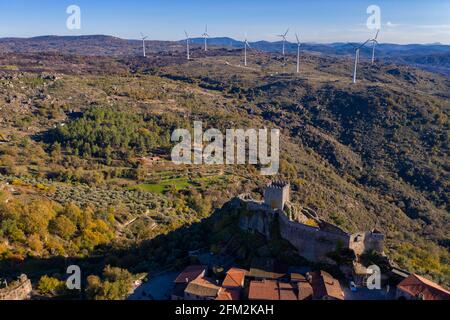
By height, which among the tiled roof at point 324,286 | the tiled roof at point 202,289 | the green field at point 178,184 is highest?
the tiled roof at point 324,286

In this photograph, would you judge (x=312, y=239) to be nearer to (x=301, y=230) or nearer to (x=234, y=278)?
(x=301, y=230)

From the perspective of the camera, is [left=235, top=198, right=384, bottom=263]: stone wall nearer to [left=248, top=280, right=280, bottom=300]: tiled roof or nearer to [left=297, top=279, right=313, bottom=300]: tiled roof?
[left=297, top=279, right=313, bottom=300]: tiled roof

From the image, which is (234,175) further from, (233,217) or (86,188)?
(233,217)

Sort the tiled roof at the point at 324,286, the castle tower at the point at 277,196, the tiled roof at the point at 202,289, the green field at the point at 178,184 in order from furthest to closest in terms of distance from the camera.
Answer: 1. the green field at the point at 178,184
2. the castle tower at the point at 277,196
3. the tiled roof at the point at 202,289
4. the tiled roof at the point at 324,286

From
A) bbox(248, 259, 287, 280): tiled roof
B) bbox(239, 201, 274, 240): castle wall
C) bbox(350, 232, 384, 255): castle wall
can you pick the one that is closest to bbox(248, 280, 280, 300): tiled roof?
bbox(248, 259, 287, 280): tiled roof

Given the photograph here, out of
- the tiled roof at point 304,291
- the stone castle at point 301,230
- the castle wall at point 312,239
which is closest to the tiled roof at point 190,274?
the stone castle at point 301,230

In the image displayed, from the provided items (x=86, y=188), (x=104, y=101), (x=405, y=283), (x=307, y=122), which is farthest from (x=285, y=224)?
(x=307, y=122)

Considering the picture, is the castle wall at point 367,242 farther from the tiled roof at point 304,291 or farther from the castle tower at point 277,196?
the castle tower at point 277,196
